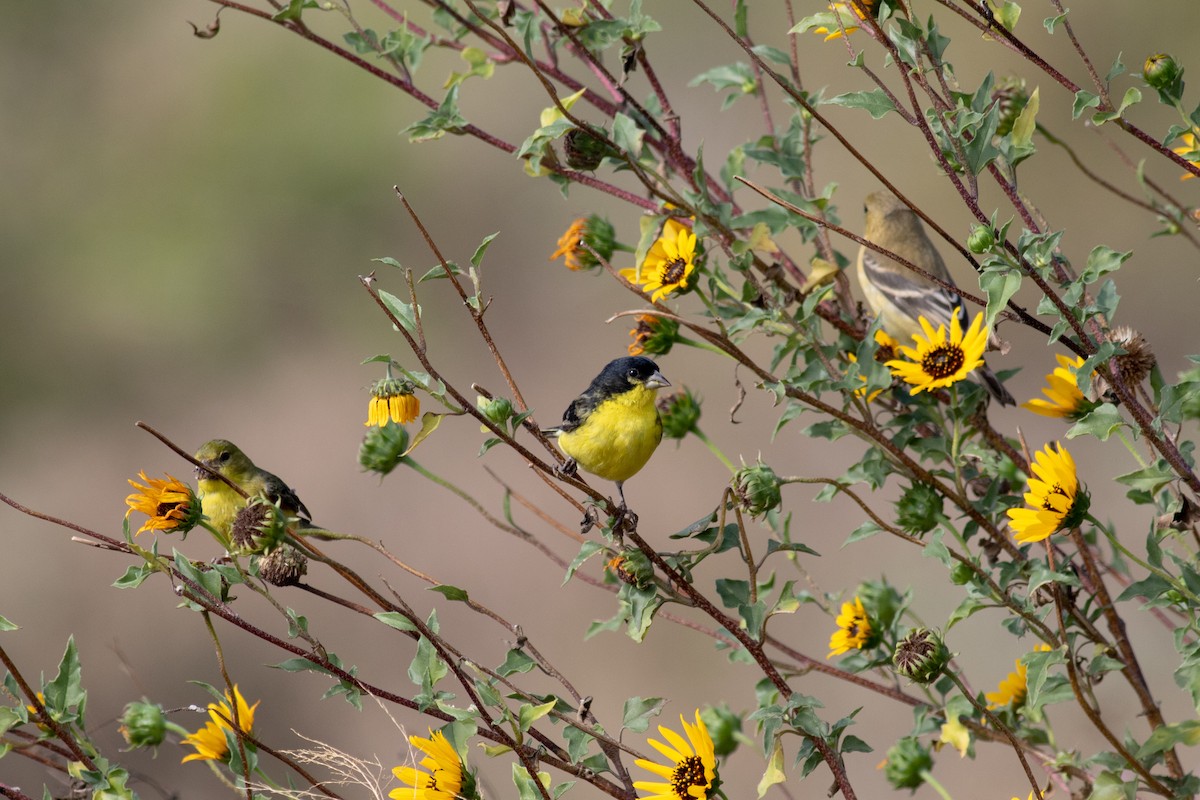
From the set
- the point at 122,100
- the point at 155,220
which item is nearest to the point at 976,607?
the point at 155,220

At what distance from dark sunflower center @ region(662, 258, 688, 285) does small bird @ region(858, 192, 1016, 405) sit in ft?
5.17

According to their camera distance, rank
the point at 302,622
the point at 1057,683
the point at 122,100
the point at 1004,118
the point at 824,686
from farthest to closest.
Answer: the point at 122,100 < the point at 824,686 < the point at 1004,118 < the point at 1057,683 < the point at 302,622

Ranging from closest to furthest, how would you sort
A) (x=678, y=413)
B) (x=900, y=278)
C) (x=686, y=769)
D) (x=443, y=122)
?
(x=686, y=769) → (x=443, y=122) → (x=678, y=413) → (x=900, y=278)

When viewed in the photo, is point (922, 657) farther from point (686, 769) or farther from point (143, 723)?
point (143, 723)

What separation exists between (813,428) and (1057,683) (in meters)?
0.57

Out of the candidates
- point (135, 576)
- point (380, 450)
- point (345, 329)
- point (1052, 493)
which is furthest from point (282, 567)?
point (345, 329)

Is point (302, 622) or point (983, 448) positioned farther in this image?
point (983, 448)

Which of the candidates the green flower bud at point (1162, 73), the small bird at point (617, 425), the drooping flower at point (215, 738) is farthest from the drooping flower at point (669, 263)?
the drooping flower at point (215, 738)

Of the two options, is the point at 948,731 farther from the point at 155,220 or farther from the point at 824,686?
the point at 155,220

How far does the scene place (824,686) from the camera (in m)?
5.21

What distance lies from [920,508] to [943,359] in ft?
0.83

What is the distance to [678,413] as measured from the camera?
252cm

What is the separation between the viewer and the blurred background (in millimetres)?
5277

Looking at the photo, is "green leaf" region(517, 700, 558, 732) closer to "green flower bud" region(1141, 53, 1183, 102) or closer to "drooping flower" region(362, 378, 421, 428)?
"drooping flower" region(362, 378, 421, 428)
